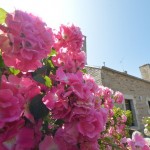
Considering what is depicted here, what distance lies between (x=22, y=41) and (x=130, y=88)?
50.8 feet

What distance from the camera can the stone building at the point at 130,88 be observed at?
1381 centimetres

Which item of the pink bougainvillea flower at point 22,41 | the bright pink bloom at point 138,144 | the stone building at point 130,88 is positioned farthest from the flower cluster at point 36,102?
the stone building at point 130,88

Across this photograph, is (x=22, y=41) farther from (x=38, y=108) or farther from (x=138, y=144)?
(x=138, y=144)

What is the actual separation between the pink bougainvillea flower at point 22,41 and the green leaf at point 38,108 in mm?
157

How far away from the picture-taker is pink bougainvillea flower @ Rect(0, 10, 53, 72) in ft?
3.33

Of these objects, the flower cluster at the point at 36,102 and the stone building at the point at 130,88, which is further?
the stone building at the point at 130,88

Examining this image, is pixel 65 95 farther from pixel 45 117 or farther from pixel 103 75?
pixel 103 75

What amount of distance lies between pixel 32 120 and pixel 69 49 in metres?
0.63

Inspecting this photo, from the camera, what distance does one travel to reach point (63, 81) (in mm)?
1178

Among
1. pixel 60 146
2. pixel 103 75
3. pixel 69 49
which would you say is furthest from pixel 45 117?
pixel 103 75

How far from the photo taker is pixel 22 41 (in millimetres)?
1007

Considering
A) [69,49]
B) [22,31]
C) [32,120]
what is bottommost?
[32,120]

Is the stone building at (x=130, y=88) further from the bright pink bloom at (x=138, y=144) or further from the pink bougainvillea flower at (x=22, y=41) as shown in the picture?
the pink bougainvillea flower at (x=22, y=41)

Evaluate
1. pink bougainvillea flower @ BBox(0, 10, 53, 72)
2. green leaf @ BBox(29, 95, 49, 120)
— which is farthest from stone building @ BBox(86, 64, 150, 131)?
pink bougainvillea flower @ BBox(0, 10, 53, 72)
